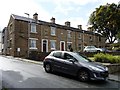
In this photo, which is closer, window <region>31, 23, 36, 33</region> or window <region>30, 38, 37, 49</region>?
window <region>30, 38, 37, 49</region>

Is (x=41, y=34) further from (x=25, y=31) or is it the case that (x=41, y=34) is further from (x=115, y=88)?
(x=115, y=88)

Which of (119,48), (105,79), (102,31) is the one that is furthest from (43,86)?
(102,31)

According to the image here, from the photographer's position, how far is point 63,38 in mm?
46719

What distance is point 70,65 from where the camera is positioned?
41.7 ft

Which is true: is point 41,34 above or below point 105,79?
above

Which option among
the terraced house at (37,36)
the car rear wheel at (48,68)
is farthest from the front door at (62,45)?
the car rear wheel at (48,68)

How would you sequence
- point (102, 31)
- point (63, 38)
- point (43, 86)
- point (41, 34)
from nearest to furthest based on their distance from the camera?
point (43, 86) → point (41, 34) → point (63, 38) → point (102, 31)

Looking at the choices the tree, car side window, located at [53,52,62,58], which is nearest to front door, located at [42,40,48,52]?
the tree

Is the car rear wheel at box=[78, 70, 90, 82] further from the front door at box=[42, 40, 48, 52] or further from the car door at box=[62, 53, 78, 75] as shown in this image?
the front door at box=[42, 40, 48, 52]

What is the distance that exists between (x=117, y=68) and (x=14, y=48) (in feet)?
82.8

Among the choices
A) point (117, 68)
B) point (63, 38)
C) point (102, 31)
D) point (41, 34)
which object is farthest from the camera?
point (102, 31)

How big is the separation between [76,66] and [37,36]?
2955 cm

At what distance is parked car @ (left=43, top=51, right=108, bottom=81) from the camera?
11711 millimetres

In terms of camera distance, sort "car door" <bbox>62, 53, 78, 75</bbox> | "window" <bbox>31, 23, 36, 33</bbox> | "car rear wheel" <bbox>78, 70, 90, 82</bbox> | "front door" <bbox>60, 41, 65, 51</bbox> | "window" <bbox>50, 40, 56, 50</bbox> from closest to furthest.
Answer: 1. "car rear wheel" <bbox>78, 70, 90, 82</bbox>
2. "car door" <bbox>62, 53, 78, 75</bbox>
3. "window" <bbox>31, 23, 36, 33</bbox>
4. "window" <bbox>50, 40, 56, 50</bbox>
5. "front door" <bbox>60, 41, 65, 51</bbox>
